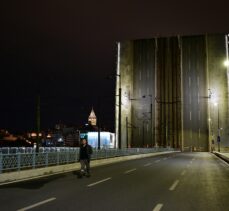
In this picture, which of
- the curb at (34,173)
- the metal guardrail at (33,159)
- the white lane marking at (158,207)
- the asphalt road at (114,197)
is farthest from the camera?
the metal guardrail at (33,159)

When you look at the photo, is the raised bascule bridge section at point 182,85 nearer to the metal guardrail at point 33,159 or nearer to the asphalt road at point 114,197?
the metal guardrail at point 33,159

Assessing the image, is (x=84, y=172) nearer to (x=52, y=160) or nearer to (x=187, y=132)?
(x=52, y=160)

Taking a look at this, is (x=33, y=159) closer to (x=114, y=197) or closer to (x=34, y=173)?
(x=34, y=173)

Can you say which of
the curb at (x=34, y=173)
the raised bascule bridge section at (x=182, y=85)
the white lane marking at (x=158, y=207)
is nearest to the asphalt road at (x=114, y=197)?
the white lane marking at (x=158, y=207)

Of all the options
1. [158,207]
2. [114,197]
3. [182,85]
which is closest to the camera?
[158,207]

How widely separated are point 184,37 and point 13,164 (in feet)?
286

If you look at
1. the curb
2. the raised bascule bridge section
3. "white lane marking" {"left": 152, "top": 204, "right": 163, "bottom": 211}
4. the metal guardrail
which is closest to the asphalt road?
"white lane marking" {"left": 152, "top": 204, "right": 163, "bottom": 211}

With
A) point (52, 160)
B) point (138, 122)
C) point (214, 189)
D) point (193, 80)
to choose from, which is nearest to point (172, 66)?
point (193, 80)

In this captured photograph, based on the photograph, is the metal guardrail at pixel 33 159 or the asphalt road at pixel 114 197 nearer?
the asphalt road at pixel 114 197

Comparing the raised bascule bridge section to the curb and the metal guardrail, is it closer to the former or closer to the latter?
the metal guardrail

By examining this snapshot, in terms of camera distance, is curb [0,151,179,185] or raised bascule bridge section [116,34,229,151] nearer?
curb [0,151,179,185]

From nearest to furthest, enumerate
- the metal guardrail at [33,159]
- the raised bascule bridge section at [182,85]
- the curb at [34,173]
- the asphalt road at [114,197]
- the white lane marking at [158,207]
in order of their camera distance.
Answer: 1. the white lane marking at [158,207]
2. the asphalt road at [114,197]
3. the curb at [34,173]
4. the metal guardrail at [33,159]
5. the raised bascule bridge section at [182,85]

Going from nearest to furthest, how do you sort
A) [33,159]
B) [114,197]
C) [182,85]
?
1. [114,197]
2. [33,159]
3. [182,85]

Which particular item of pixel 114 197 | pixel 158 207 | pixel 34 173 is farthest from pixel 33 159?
pixel 158 207
